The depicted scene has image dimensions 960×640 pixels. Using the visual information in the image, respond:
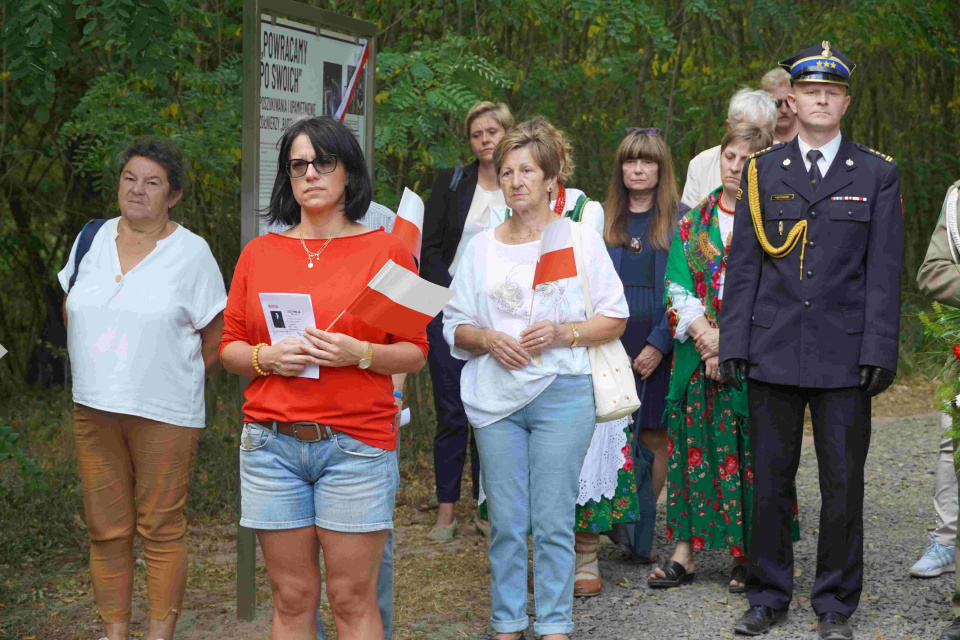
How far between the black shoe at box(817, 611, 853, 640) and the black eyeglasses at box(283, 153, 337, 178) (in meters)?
2.76

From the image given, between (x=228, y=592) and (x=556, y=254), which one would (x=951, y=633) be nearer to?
(x=556, y=254)

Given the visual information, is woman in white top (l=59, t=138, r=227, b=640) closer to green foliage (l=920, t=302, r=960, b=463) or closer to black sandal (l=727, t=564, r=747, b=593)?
black sandal (l=727, t=564, r=747, b=593)

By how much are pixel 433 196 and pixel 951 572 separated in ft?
10.9

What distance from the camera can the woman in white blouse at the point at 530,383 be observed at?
14.1 ft

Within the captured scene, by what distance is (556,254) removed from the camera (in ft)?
13.9

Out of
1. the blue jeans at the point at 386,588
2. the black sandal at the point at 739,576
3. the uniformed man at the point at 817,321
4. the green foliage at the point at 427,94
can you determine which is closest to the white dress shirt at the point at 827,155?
the uniformed man at the point at 817,321

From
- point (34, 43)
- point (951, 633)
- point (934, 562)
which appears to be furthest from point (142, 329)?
point (934, 562)

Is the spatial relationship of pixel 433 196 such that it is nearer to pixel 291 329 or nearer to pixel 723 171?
pixel 723 171

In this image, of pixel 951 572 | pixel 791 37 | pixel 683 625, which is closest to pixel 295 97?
pixel 683 625

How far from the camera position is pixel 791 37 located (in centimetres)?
1259

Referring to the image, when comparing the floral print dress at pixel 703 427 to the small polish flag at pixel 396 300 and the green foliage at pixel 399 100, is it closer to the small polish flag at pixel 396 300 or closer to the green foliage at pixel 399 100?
the green foliage at pixel 399 100

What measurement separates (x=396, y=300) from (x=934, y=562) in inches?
137

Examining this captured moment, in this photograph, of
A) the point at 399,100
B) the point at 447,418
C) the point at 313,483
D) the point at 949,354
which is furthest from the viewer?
the point at 399,100

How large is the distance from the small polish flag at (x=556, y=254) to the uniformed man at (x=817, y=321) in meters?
0.87
